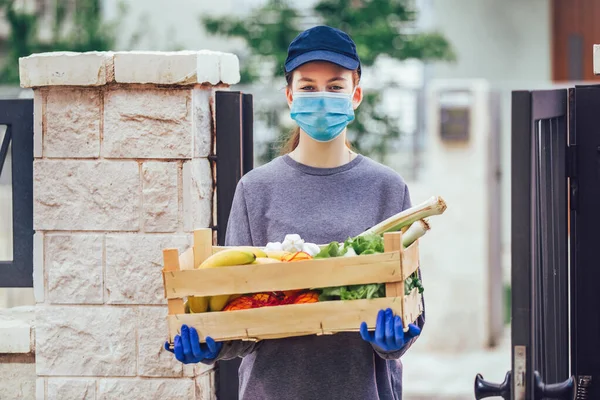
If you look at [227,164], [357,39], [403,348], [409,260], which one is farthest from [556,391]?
[357,39]

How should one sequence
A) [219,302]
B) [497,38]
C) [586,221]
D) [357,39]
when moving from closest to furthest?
[219,302]
[586,221]
[357,39]
[497,38]

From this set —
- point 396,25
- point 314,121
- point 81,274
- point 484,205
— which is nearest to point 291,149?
point 314,121

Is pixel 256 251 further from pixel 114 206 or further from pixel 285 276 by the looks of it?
pixel 114 206

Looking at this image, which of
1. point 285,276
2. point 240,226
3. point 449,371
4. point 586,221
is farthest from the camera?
point 449,371

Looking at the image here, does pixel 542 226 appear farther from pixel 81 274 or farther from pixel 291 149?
pixel 81 274

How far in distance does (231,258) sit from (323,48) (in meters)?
0.71

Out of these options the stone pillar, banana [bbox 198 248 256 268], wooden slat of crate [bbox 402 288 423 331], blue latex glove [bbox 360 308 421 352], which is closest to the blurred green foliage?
the stone pillar

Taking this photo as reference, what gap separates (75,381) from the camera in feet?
13.5

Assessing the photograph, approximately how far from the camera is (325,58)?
3373 millimetres

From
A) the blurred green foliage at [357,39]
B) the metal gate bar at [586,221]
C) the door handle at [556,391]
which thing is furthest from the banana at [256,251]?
the blurred green foliage at [357,39]

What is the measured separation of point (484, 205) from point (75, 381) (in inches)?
233

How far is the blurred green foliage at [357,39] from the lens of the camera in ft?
34.0

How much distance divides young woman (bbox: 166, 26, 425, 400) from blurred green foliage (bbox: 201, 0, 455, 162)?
6632 mm

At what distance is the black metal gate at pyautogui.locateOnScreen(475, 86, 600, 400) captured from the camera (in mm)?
3311
